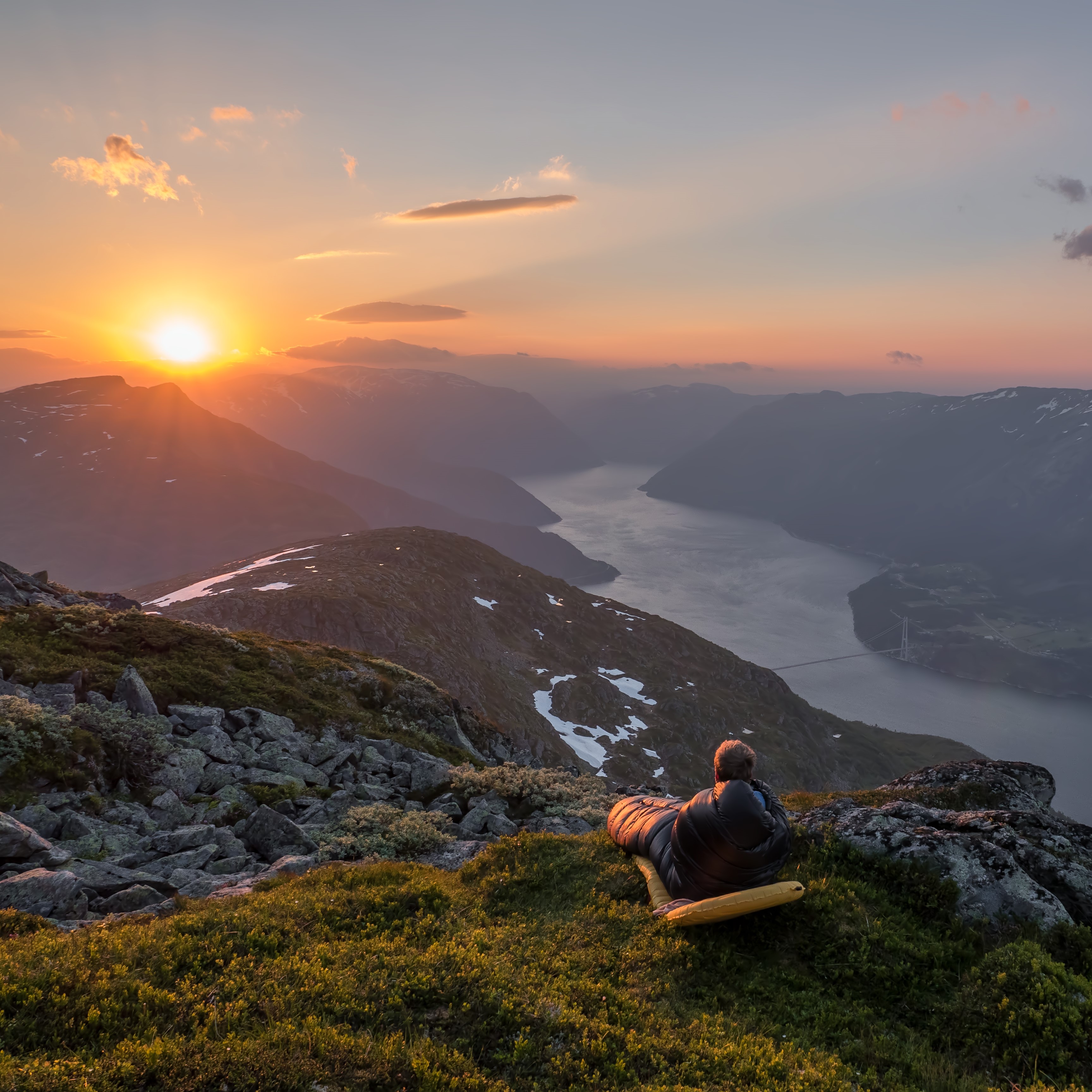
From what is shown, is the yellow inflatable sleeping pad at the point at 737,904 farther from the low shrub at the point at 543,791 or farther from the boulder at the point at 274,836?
the boulder at the point at 274,836

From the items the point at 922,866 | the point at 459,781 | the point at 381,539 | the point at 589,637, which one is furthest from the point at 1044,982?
the point at 381,539

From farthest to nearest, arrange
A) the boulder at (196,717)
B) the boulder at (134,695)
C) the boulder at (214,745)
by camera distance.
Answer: the boulder at (196,717) < the boulder at (134,695) < the boulder at (214,745)

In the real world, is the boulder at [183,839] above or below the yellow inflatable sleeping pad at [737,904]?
below

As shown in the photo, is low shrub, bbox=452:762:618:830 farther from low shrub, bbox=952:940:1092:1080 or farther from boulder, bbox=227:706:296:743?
low shrub, bbox=952:940:1092:1080

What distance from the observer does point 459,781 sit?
18938 mm

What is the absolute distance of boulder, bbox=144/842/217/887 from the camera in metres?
12.3

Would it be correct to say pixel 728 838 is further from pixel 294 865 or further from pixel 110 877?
pixel 110 877

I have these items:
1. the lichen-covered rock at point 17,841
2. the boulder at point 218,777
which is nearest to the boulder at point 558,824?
the boulder at point 218,777

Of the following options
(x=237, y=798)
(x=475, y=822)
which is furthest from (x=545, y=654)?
(x=237, y=798)

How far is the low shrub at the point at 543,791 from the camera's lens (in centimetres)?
1762

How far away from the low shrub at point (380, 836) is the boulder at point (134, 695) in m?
7.50

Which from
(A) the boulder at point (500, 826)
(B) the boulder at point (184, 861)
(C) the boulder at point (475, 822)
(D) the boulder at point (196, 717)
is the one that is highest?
(D) the boulder at point (196, 717)

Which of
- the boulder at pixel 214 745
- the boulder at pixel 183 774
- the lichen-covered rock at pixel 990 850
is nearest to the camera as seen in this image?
the lichen-covered rock at pixel 990 850

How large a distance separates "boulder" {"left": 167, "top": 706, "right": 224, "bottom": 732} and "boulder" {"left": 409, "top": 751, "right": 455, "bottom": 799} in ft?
20.3
